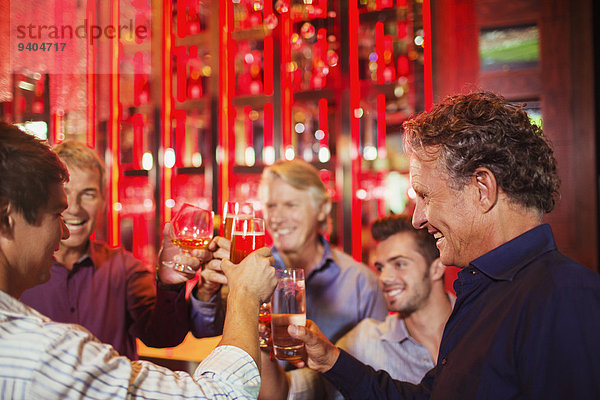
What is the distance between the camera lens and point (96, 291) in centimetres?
206

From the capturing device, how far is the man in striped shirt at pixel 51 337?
88 cm

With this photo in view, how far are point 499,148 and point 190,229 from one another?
0.99m

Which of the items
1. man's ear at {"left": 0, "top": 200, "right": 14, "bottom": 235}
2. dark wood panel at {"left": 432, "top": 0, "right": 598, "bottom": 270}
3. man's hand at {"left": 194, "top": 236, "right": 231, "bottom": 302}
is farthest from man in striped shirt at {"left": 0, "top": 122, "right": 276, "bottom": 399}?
dark wood panel at {"left": 432, "top": 0, "right": 598, "bottom": 270}

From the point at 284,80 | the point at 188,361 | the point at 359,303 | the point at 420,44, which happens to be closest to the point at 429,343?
the point at 359,303

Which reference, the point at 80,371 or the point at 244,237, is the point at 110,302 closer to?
the point at 244,237

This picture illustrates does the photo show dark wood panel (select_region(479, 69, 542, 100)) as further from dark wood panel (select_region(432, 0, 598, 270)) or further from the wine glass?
the wine glass

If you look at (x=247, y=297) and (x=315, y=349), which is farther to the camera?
(x=315, y=349)

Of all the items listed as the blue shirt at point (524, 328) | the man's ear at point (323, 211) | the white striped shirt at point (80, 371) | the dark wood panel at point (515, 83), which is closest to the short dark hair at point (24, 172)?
the white striped shirt at point (80, 371)

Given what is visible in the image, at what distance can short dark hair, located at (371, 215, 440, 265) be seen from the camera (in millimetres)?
2014

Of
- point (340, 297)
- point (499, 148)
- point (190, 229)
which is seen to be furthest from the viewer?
point (340, 297)

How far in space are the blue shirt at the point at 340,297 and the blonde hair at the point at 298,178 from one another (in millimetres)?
318

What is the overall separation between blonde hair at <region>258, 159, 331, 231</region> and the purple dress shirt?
877 millimetres

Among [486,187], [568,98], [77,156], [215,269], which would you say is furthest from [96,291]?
[568,98]

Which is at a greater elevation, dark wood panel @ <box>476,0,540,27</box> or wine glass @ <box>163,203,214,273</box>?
dark wood panel @ <box>476,0,540,27</box>
